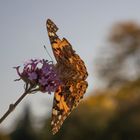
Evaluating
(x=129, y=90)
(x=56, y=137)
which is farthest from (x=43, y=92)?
(x=129, y=90)

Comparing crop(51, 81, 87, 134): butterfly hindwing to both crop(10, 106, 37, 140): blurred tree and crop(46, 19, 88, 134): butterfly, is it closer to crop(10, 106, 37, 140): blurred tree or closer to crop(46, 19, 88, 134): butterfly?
crop(46, 19, 88, 134): butterfly

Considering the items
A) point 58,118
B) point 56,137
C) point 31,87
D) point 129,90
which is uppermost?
point 31,87

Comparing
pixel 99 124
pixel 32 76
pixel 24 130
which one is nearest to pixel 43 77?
pixel 32 76

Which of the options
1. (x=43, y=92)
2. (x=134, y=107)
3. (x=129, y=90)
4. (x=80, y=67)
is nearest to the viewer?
(x=43, y=92)

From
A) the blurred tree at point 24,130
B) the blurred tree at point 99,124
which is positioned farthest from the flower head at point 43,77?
the blurred tree at point 24,130

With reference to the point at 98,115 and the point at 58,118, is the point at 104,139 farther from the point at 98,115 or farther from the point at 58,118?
the point at 58,118

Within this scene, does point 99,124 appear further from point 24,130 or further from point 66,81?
point 66,81
